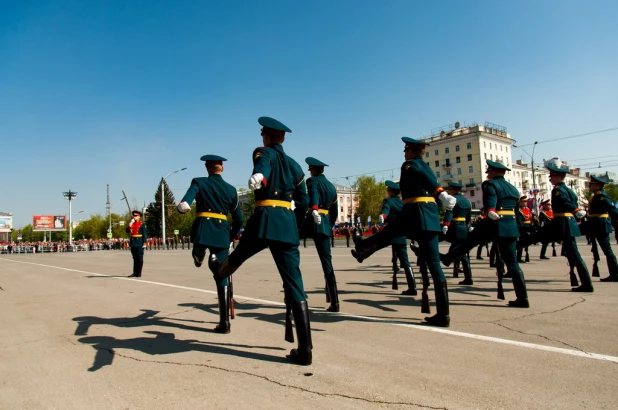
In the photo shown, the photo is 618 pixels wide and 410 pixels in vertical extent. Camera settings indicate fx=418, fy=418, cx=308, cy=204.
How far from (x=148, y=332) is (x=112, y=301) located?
3156 mm

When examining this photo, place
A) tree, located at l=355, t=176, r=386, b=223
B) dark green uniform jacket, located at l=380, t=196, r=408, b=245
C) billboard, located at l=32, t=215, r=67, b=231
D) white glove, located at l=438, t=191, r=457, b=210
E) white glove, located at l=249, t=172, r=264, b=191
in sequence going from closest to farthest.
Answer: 1. white glove, located at l=249, t=172, r=264, b=191
2. white glove, located at l=438, t=191, r=457, b=210
3. dark green uniform jacket, located at l=380, t=196, r=408, b=245
4. billboard, located at l=32, t=215, r=67, b=231
5. tree, located at l=355, t=176, r=386, b=223

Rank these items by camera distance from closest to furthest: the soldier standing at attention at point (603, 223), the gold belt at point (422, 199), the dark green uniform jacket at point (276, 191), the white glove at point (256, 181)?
the white glove at point (256, 181) → the dark green uniform jacket at point (276, 191) → the gold belt at point (422, 199) → the soldier standing at attention at point (603, 223)

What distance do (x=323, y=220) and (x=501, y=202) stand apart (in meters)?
2.77

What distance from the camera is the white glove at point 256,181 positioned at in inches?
145

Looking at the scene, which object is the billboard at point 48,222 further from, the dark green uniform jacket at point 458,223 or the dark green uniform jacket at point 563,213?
the dark green uniform jacket at point 563,213

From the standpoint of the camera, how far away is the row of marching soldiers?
155 inches

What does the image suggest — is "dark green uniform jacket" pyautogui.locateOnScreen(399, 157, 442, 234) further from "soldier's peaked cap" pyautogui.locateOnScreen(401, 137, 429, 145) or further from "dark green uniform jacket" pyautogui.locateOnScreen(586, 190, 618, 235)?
"dark green uniform jacket" pyautogui.locateOnScreen(586, 190, 618, 235)

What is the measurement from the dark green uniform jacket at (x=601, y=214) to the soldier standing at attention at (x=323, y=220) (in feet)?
18.3

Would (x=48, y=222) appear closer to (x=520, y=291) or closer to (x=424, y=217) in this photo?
(x=424, y=217)

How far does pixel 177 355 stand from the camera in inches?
165

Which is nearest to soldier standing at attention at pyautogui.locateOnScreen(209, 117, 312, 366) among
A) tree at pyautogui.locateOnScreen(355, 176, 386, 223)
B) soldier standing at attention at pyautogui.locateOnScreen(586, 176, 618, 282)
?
soldier standing at attention at pyautogui.locateOnScreen(586, 176, 618, 282)

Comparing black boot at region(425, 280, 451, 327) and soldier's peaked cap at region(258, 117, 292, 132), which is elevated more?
soldier's peaked cap at region(258, 117, 292, 132)

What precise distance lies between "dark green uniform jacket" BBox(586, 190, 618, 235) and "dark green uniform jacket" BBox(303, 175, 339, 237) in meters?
5.60

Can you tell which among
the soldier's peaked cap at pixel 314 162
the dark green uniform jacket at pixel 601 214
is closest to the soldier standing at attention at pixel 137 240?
the soldier's peaked cap at pixel 314 162
